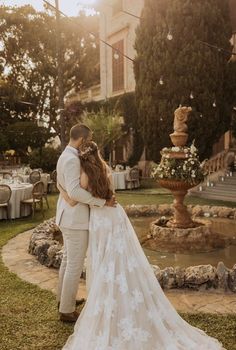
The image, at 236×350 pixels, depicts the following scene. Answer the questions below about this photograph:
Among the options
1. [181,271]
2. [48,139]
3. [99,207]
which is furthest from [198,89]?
[48,139]

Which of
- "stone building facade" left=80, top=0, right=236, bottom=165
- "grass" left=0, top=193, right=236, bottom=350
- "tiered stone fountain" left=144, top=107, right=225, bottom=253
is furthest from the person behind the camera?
"stone building facade" left=80, top=0, right=236, bottom=165

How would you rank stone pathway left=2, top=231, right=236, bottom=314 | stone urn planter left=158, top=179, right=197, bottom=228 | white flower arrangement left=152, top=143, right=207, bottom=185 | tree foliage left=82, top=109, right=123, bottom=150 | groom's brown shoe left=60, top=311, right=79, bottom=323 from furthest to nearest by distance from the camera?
tree foliage left=82, top=109, right=123, bottom=150 → stone urn planter left=158, top=179, right=197, bottom=228 → white flower arrangement left=152, top=143, right=207, bottom=185 → stone pathway left=2, top=231, right=236, bottom=314 → groom's brown shoe left=60, top=311, right=79, bottom=323

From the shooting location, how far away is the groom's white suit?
3334 mm

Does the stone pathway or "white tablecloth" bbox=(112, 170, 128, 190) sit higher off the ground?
"white tablecloth" bbox=(112, 170, 128, 190)

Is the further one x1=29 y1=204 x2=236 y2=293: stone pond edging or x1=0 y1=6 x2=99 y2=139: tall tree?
x1=0 y1=6 x2=99 y2=139: tall tree

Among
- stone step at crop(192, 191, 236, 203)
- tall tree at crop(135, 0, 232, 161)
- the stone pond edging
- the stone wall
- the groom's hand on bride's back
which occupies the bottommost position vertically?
the stone pond edging

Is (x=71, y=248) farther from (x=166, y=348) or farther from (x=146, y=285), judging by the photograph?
(x=166, y=348)

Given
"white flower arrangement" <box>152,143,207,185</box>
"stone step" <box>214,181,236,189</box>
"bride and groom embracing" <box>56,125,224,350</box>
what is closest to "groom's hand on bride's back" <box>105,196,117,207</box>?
"bride and groom embracing" <box>56,125,224,350</box>

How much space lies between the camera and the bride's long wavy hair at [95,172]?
11.0 feet

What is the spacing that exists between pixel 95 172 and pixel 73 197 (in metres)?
0.28

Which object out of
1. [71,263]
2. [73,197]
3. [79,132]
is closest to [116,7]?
[79,132]

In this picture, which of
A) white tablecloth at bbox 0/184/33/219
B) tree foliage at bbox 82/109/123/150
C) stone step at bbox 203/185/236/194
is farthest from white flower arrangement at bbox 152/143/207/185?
tree foliage at bbox 82/109/123/150

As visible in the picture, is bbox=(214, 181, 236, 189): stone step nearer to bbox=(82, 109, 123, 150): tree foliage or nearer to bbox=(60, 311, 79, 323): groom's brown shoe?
bbox=(82, 109, 123, 150): tree foliage

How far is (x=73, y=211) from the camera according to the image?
3.43 metres
